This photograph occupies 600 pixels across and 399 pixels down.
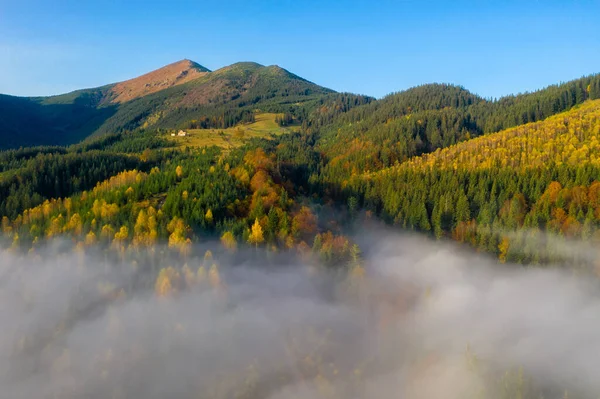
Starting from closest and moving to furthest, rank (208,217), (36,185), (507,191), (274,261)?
(274,261) → (208,217) → (507,191) → (36,185)

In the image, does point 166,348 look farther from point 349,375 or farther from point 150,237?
point 349,375

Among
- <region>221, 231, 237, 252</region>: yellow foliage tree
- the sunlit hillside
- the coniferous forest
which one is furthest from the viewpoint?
the sunlit hillside

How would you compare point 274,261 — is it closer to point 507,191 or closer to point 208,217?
point 208,217

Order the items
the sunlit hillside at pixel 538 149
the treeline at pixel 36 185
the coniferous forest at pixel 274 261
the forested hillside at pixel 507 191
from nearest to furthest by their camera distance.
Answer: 1. the coniferous forest at pixel 274 261
2. the forested hillside at pixel 507 191
3. the sunlit hillside at pixel 538 149
4. the treeline at pixel 36 185

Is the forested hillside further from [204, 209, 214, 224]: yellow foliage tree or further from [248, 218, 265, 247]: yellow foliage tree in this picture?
[204, 209, 214, 224]: yellow foliage tree

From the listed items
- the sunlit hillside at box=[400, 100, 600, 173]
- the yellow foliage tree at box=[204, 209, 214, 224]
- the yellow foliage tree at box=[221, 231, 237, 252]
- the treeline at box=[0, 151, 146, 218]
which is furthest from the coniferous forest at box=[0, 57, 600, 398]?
the treeline at box=[0, 151, 146, 218]

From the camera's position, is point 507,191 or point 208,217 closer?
point 208,217

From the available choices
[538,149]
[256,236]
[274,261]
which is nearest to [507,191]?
[538,149]

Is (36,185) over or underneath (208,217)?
over

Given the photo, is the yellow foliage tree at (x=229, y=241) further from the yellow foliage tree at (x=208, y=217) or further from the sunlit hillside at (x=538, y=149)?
the sunlit hillside at (x=538, y=149)

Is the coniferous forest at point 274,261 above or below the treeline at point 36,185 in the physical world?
below

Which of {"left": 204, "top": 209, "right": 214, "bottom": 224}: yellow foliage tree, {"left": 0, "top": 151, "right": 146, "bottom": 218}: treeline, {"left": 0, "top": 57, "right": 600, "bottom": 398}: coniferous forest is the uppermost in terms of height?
{"left": 0, "top": 151, "right": 146, "bottom": 218}: treeline

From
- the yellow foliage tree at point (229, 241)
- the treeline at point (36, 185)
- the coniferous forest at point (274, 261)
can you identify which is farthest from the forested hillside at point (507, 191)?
the treeline at point (36, 185)
